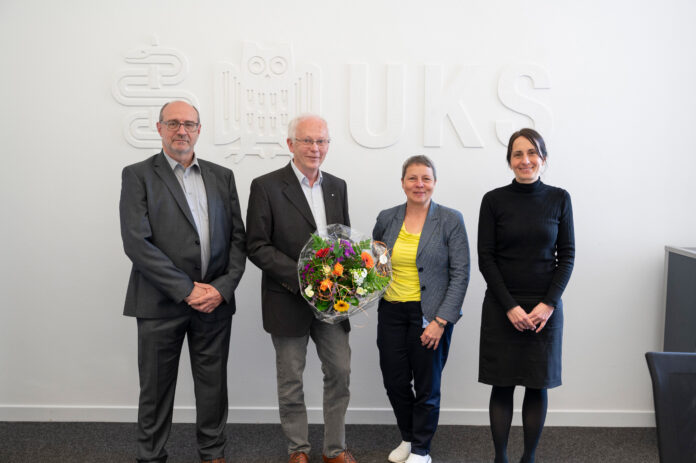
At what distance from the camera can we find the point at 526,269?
2.40m

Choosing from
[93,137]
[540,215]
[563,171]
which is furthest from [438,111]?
[93,137]

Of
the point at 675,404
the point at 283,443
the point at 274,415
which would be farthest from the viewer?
the point at 274,415

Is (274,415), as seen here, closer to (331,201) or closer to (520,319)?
(331,201)

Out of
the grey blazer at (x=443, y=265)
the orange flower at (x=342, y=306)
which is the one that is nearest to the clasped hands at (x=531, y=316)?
the grey blazer at (x=443, y=265)

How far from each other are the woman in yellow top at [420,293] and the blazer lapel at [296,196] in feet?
1.41

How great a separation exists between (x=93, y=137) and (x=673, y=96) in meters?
3.72

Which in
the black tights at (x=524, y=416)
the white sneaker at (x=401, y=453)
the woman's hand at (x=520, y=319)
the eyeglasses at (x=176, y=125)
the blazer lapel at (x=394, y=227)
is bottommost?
the white sneaker at (x=401, y=453)

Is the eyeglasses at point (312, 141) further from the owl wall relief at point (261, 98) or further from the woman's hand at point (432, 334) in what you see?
the woman's hand at point (432, 334)

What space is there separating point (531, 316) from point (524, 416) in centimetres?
58

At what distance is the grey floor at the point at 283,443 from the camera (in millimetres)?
2861

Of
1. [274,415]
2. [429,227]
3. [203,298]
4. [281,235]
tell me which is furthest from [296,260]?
[274,415]

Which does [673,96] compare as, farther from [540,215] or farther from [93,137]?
[93,137]

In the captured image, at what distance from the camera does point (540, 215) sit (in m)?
2.39

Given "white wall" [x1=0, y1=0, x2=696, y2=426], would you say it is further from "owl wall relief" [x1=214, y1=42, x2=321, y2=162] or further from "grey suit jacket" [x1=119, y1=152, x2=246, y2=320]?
"grey suit jacket" [x1=119, y1=152, x2=246, y2=320]
